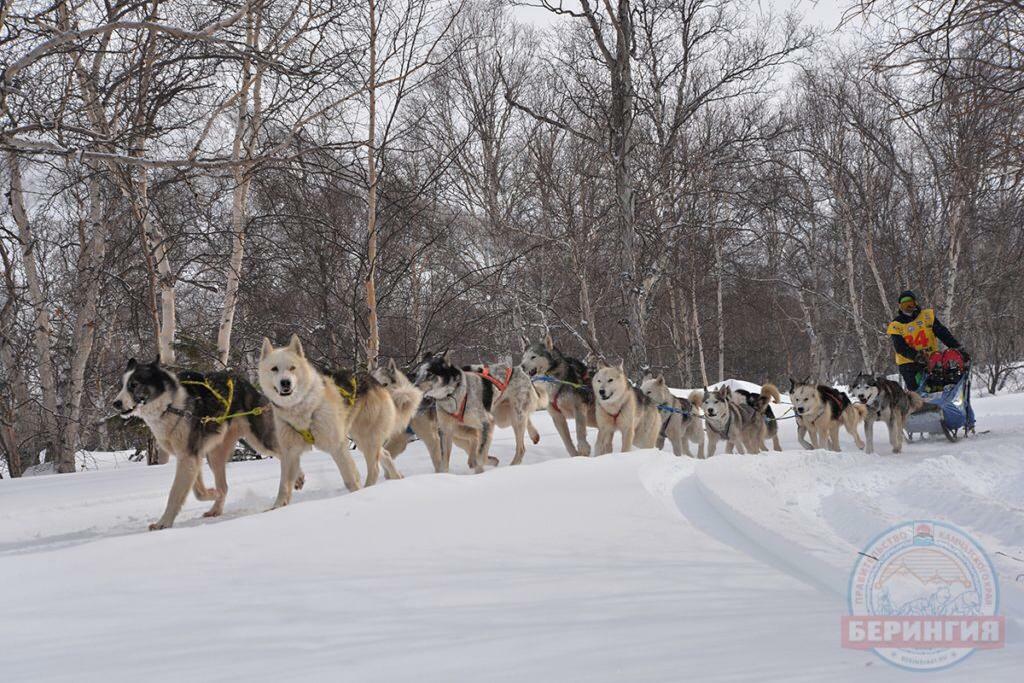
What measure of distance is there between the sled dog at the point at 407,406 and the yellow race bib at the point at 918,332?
20.9 ft

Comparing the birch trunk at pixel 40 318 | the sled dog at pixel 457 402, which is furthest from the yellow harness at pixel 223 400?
the birch trunk at pixel 40 318

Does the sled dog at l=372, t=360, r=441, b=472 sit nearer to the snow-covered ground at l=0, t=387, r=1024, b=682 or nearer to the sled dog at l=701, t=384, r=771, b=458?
the snow-covered ground at l=0, t=387, r=1024, b=682

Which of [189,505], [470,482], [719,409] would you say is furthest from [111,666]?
[719,409]

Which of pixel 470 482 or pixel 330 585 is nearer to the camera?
pixel 330 585

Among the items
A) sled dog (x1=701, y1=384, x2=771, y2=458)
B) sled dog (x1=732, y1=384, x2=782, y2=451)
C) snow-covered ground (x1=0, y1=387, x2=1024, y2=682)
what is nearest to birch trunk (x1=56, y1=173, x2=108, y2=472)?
snow-covered ground (x1=0, y1=387, x2=1024, y2=682)

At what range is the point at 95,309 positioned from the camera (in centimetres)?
947

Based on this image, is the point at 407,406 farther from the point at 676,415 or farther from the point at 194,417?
the point at 676,415

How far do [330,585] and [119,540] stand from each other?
4.38ft

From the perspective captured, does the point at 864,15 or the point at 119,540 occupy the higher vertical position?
the point at 864,15

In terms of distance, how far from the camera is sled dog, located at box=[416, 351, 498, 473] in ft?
21.6

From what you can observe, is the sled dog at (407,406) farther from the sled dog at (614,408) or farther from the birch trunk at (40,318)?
the birch trunk at (40,318)

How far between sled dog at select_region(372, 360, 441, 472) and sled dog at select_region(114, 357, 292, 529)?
1.04 m

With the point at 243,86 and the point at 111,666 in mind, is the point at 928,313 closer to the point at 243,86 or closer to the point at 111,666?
the point at 243,86

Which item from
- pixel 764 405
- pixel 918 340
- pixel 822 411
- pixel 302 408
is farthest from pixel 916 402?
pixel 302 408
